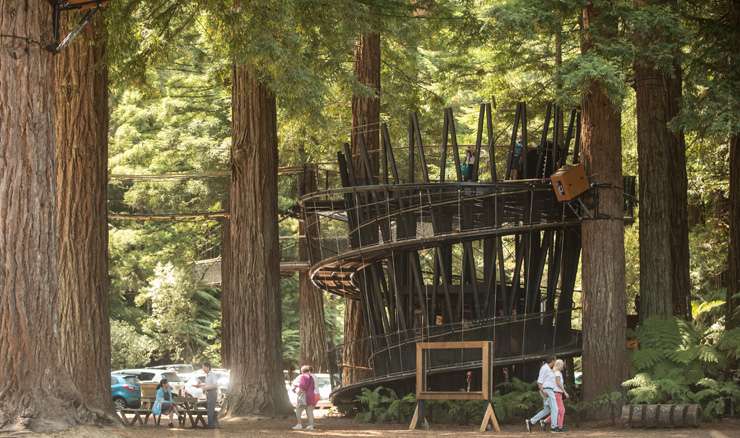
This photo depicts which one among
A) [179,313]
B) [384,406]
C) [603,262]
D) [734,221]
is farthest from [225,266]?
[734,221]

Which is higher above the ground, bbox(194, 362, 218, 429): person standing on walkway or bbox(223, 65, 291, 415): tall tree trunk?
bbox(223, 65, 291, 415): tall tree trunk

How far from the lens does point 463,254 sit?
23578 mm

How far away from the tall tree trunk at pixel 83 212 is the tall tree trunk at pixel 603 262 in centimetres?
928

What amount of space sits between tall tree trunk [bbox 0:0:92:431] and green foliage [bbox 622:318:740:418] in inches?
448

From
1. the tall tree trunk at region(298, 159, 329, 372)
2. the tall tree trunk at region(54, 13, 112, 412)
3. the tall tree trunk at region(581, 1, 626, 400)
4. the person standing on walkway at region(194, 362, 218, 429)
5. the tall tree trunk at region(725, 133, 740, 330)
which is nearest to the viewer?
the tall tree trunk at region(54, 13, 112, 412)

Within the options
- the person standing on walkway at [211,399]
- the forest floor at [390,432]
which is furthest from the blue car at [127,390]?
the person standing on walkway at [211,399]

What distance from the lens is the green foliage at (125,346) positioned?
47.4 meters

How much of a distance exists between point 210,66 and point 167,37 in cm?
1669

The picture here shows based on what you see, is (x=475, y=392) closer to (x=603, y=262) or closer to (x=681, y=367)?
(x=603, y=262)

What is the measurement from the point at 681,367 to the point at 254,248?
9.38 meters

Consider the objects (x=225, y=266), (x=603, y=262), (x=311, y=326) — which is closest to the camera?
(x=603, y=262)

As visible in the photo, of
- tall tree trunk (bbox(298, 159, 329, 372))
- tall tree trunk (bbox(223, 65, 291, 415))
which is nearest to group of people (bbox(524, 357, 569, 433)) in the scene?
tall tree trunk (bbox(223, 65, 291, 415))

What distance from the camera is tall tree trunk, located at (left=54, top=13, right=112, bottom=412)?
18594 millimetres

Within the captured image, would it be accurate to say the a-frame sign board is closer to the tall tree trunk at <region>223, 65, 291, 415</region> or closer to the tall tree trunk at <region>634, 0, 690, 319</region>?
the tall tree trunk at <region>223, 65, 291, 415</region>
